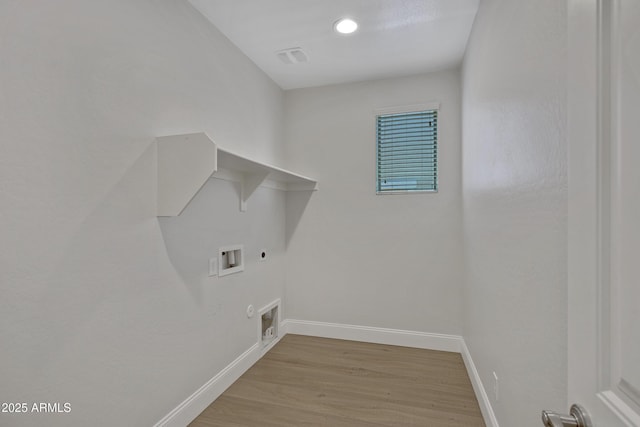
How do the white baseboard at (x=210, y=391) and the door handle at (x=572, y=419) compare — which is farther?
the white baseboard at (x=210, y=391)

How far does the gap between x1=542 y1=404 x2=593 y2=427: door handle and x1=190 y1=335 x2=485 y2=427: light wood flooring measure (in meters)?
1.58

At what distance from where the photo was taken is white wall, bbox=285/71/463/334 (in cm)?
290

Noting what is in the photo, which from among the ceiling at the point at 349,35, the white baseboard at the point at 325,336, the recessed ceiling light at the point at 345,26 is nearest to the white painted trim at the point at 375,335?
the white baseboard at the point at 325,336

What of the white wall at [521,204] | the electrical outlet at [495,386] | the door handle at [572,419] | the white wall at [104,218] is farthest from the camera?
the electrical outlet at [495,386]

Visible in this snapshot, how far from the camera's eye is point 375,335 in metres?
3.06

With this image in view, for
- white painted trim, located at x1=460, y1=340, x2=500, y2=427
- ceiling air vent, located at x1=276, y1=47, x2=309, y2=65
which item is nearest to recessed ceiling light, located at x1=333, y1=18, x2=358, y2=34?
ceiling air vent, located at x1=276, y1=47, x2=309, y2=65

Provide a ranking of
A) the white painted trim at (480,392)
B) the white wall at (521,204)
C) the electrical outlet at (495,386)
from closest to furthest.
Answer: the white wall at (521,204) < the electrical outlet at (495,386) < the white painted trim at (480,392)

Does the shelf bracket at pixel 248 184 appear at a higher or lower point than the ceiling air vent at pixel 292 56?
lower

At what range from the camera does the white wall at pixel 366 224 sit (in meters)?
2.90

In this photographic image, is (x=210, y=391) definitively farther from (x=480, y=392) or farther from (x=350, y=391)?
(x=480, y=392)

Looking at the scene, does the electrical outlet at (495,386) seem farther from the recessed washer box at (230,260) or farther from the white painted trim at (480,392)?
the recessed washer box at (230,260)

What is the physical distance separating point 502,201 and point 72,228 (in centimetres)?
189

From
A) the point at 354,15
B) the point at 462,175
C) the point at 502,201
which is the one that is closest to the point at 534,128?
the point at 502,201

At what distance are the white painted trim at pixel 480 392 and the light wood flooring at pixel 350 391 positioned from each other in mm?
53
